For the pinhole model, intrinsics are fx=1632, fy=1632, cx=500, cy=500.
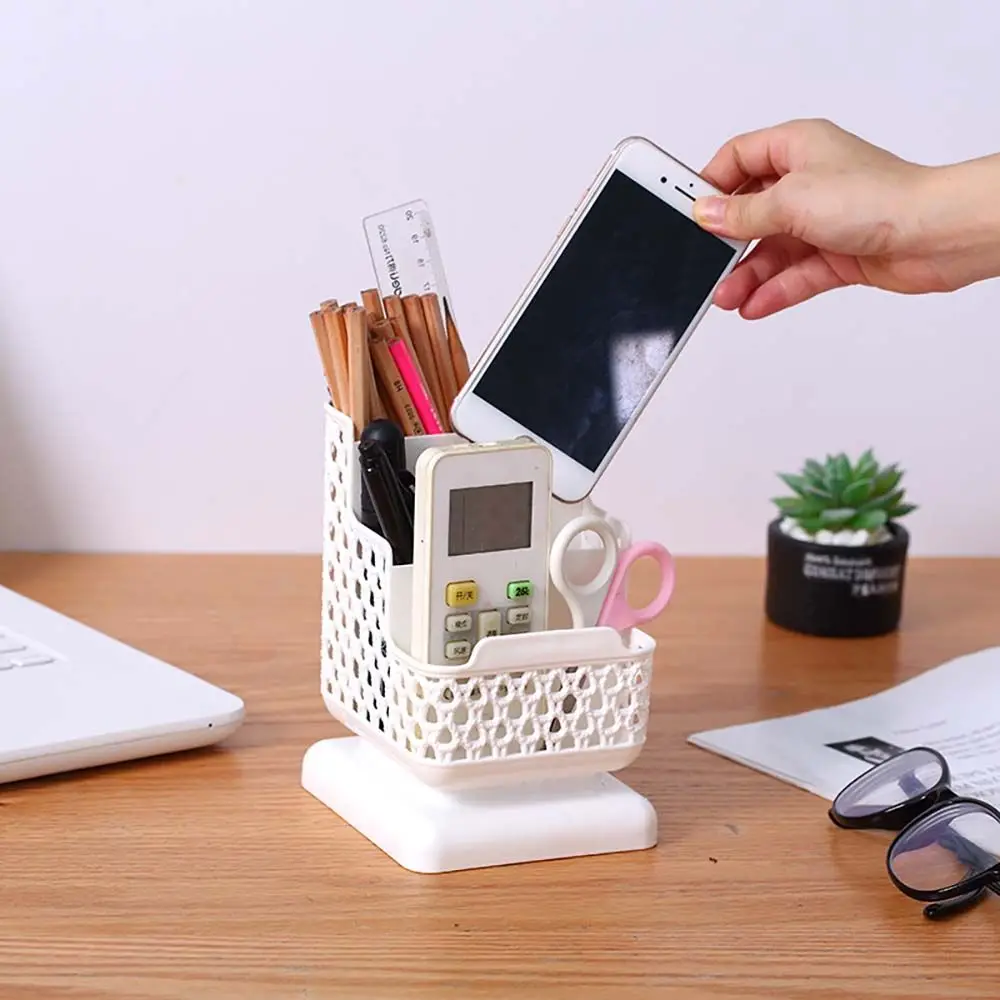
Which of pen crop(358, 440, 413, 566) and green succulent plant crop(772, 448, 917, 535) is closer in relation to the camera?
pen crop(358, 440, 413, 566)

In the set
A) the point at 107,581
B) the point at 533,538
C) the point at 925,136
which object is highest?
the point at 925,136

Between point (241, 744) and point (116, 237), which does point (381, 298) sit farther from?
point (116, 237)

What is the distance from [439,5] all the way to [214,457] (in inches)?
15.1

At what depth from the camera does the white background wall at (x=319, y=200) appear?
1.21 meters

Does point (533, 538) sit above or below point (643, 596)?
above

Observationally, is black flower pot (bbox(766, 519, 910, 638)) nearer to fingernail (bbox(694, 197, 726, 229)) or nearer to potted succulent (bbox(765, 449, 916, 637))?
potted succulent (bbox(765, 449, 916, 637))

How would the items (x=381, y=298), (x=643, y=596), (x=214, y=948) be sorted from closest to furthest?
(x=214, y=948) → (x=381, y=298) → (x=643, y=596)

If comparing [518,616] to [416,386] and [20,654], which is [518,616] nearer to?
[416,386]

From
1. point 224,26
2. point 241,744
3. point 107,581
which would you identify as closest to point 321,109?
point 224,26

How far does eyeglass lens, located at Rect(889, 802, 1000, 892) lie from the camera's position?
75cm

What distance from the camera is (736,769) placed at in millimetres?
885

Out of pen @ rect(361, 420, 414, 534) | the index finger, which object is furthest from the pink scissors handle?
the index finger

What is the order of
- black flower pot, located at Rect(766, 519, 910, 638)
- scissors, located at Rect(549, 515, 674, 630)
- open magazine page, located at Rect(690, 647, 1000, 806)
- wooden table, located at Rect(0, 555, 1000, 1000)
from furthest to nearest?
black flower pot, located at Rect(766, 519, 910, 638), open magazine page, located at Rect(690, 647, 1000, 806), scissors, located at Rect(549, 515, 674, 630), wooden table, located at Rect(0, 555, 1000, 1000)

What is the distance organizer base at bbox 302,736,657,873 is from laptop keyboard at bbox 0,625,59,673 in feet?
0.76
